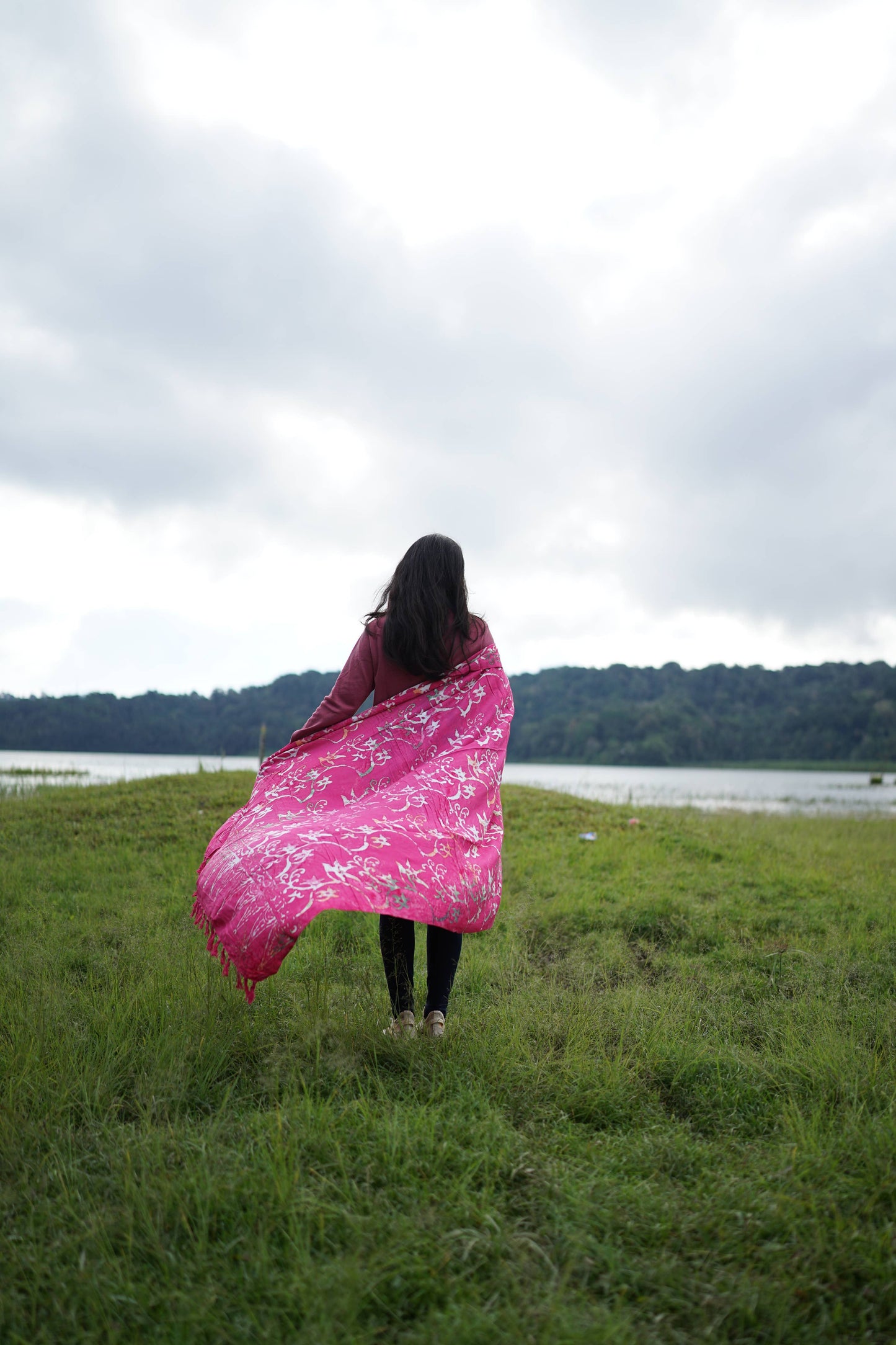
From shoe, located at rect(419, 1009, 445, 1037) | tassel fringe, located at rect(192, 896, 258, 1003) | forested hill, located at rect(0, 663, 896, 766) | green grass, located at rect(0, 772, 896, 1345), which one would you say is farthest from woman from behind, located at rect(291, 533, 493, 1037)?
forested hill, located at rect(0, 663, 896, 766)

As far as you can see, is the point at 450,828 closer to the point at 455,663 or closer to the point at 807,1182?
the point at 455,663

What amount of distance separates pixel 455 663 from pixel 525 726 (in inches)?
3359

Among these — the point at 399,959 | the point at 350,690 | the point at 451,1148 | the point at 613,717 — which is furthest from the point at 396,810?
the point at 613,717

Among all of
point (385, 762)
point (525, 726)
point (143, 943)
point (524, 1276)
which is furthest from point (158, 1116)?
point (525, 726)

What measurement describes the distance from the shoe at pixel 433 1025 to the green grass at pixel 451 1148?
0.20ft

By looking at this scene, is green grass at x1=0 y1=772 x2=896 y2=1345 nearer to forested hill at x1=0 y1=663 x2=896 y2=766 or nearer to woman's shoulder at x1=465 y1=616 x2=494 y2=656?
woman's shoulder at x1=465 y1=616 x2=494 y2=656

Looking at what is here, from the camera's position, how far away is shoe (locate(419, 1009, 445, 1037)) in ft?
10.6

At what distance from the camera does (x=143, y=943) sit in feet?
15.9

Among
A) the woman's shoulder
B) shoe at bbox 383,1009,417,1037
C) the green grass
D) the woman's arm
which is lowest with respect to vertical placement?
the green grass

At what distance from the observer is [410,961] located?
3393mm

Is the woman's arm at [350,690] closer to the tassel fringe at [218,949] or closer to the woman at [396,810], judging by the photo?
the woman at [396,810]

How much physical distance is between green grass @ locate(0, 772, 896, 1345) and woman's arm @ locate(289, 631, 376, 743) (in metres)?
1.33

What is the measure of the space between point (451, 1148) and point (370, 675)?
214 centimetres

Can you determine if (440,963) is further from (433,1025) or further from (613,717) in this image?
(613,717)
